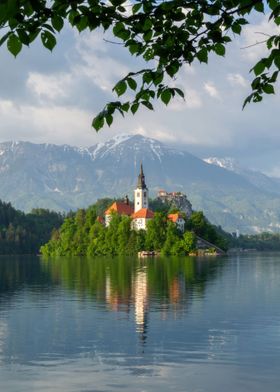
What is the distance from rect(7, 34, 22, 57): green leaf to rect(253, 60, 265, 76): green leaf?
3626 millimetres

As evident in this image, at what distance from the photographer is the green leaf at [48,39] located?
316 inches

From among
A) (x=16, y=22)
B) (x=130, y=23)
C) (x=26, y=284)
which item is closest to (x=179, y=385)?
(x=130, y=23)

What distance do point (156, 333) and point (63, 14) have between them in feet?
90.7

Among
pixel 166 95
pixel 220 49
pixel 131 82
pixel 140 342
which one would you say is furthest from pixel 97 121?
pixel 140 342

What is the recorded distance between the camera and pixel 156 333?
3388cm

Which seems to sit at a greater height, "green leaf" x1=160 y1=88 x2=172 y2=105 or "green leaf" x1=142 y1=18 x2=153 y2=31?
"green leaf" x1=142 y1=18 x2=153 y2=31

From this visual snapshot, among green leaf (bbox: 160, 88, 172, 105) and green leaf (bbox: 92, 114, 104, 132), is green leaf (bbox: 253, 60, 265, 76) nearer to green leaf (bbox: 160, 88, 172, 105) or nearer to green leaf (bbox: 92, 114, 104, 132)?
green leaf (bbox: 160, 88, 172, 105)

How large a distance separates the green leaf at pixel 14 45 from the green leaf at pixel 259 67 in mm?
3626

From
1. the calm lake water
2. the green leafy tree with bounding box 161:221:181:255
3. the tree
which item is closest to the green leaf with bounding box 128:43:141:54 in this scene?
the tree

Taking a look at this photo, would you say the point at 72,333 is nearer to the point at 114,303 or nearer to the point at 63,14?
the point at 114,303

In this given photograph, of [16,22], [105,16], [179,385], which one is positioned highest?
[105,16]

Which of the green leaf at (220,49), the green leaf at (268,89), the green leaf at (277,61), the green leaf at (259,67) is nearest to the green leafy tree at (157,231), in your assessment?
the green leaf at (268,89)

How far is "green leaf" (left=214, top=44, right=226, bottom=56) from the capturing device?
→ 32.3 ft

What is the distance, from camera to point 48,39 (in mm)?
8062
